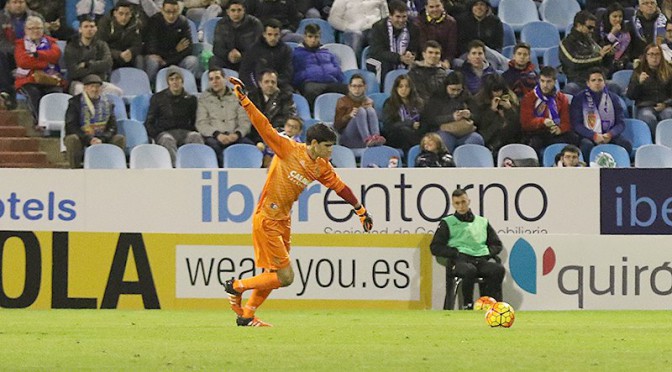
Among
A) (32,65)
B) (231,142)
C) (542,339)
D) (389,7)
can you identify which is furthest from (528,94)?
(542,339)

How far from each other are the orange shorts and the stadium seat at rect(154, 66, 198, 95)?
21.4ft

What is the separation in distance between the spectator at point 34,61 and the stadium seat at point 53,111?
0.19m

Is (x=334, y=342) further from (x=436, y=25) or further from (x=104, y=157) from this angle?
(x=436, y=25)

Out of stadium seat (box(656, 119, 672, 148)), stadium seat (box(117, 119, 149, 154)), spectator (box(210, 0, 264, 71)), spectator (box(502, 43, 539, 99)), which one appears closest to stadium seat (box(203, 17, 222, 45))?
spectator (box(210, 0, 264, 71))

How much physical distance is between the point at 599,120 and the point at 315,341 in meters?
9.03

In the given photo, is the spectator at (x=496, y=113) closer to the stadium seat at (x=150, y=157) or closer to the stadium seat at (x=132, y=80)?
the stadium seat at (x=150, y=157)

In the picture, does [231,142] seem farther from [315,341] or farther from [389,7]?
[315,341]

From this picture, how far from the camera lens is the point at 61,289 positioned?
16953 mm

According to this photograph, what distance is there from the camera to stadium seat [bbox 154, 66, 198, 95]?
19.5 metres

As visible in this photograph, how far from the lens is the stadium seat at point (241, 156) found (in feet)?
60.2

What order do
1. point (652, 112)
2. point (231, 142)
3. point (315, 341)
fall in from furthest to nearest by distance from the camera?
point (652, 112) < point (231, 142) < point (315, 341)

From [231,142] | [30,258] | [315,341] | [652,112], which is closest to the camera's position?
[315,341]

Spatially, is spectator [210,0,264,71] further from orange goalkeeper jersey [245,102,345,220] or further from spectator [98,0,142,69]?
orange goalkeeper jersey [245,102,345,220]

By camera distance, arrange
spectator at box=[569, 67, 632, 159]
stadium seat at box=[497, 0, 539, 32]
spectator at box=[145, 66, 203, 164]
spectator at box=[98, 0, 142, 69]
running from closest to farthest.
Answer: spectator at box=[145, 66, 203, 164]
spectator at box=[569, 67, 632, 159]
spectator at box=[98, 0, 142, 69]
stadium seat at box=[497, 0, 539, 32]
